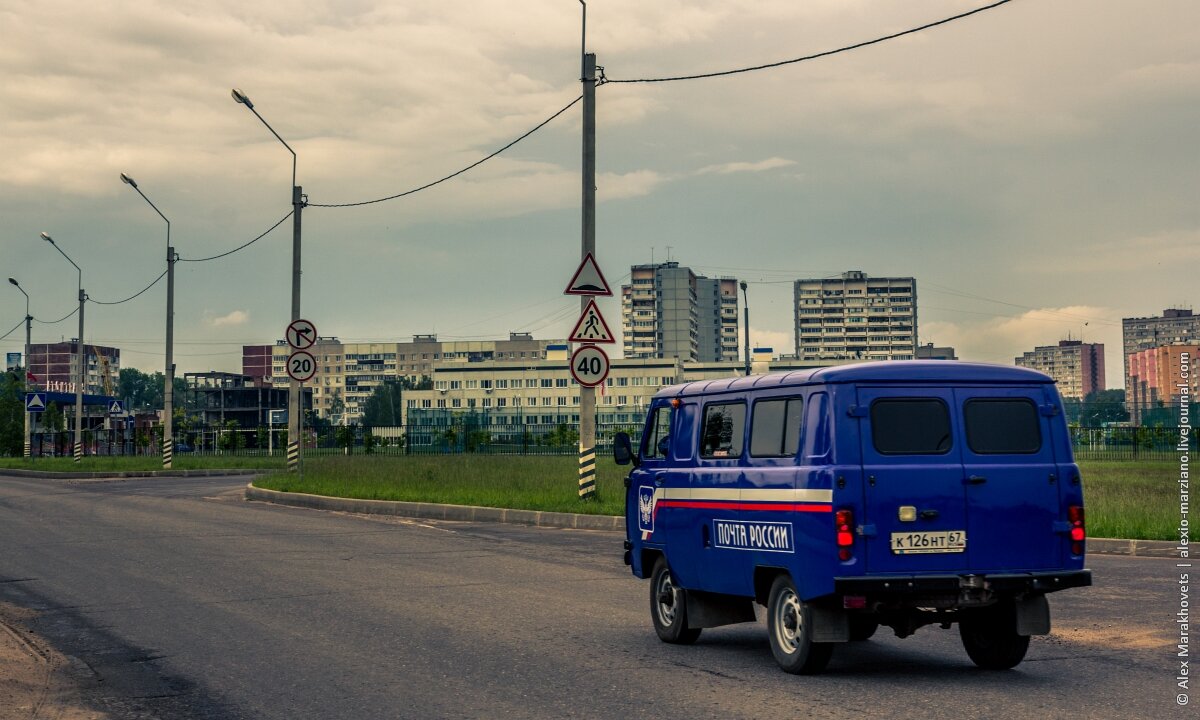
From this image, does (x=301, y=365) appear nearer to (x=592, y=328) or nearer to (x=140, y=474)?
(x=592, y=328)

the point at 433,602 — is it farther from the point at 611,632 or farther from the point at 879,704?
the point at 879,704

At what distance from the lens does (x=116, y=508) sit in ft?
88.0

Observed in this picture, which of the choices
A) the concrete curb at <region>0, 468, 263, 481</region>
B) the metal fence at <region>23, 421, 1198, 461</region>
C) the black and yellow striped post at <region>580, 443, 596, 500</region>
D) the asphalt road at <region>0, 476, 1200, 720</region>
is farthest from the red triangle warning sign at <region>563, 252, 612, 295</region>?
the metal fence at <region>23, 421, 1198, 461</region>

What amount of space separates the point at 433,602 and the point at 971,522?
5570 millimetres

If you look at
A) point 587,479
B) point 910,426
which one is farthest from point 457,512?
point 910,426

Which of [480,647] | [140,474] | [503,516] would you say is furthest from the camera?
[140,474]

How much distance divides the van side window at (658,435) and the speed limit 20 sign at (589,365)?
12.1 metres

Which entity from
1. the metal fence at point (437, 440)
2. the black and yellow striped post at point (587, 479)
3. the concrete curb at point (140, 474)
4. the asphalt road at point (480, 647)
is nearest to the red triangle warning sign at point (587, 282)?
the black and yellow striped post at point (587, 479)

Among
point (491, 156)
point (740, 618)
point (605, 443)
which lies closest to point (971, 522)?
point (740, 618)

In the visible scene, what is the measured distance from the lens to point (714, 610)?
9.72m

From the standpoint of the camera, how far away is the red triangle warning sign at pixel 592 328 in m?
22.9

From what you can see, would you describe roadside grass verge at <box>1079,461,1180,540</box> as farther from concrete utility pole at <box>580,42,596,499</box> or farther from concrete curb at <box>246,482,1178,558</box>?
concrete utility pole at <box>580,42,596,499</box>

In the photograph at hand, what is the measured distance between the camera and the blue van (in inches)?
314

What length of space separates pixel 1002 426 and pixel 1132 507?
14.4m
